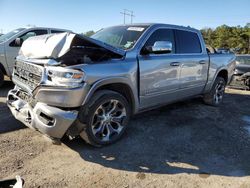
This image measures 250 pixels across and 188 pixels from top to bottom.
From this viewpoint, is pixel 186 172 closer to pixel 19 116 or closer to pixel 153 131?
pixel 153 131

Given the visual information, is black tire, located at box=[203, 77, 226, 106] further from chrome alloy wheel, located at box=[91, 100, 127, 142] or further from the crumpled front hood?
the crumpled front hood

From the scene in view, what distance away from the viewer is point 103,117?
390 cm

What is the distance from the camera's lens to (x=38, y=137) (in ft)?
13.8

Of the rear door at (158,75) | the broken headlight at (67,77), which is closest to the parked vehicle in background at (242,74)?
the rear door at (158,75)

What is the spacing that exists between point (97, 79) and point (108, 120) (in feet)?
2.38

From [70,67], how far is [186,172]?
6.53 ft

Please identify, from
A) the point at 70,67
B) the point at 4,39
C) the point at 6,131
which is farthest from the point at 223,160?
the point at 4,39

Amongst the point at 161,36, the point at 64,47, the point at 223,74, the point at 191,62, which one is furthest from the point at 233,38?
the point at 64,47

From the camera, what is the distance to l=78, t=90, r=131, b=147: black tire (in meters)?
3.61

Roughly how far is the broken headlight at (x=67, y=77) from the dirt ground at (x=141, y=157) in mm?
1019

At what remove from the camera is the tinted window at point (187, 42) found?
207 inches

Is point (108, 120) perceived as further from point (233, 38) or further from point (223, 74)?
point (233, 38)

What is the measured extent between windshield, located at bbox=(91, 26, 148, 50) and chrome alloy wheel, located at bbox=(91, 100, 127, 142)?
1.00m

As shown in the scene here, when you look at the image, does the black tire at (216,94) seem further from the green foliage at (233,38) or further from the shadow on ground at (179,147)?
the green foliage at (233,38)
